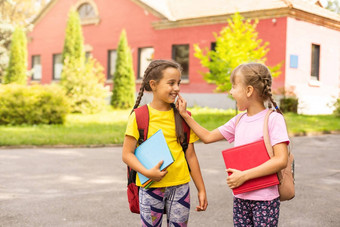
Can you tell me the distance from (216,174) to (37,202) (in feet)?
9.47

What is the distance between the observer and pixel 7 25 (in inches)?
938

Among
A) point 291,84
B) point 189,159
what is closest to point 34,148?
point 189,159

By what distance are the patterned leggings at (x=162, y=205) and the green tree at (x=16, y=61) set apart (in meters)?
21.7

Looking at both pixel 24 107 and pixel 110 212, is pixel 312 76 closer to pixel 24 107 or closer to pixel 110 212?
pixel 24 107

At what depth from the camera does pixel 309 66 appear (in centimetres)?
2167

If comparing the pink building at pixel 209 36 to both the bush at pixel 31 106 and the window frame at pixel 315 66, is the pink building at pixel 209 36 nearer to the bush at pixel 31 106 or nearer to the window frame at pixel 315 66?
the window frame at pixel 315 66

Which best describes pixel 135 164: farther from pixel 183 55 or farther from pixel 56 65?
pixel 56 65

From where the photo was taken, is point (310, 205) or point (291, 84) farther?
point (291, 84)

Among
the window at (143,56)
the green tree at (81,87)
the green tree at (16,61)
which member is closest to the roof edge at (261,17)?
the window at (143,56)

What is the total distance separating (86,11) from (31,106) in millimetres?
15045

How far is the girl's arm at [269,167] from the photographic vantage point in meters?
2.47

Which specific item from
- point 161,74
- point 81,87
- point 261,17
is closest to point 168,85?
point 161,74

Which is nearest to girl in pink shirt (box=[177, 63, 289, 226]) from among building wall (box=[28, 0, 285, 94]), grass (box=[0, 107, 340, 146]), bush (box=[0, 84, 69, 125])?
grass (box=[0, 107, 340, 146])

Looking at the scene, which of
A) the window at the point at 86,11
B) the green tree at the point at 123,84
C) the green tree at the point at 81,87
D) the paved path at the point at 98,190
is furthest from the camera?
the window at the point at 86,11
